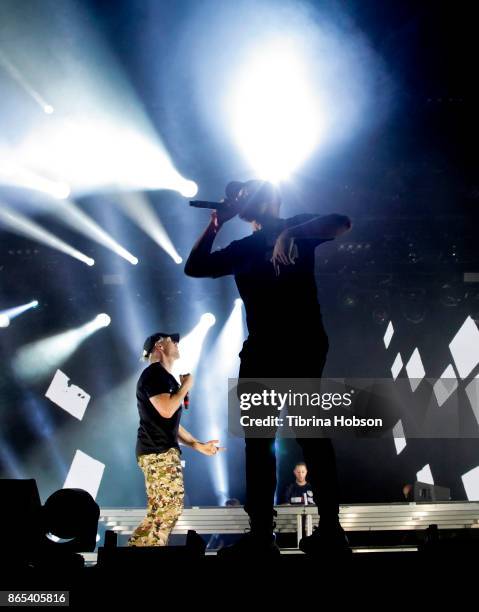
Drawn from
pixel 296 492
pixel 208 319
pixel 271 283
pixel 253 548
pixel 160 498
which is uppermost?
pixel 208 319

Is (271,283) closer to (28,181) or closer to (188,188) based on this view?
(188,188)

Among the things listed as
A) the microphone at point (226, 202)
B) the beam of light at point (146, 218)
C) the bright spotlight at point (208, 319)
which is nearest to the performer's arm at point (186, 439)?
the microphone at point (226, 202)

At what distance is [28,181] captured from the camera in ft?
24.7

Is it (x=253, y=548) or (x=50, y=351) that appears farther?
(x=50, y=351)

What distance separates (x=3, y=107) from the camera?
6.39 metres

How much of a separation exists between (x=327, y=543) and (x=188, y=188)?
654 cm

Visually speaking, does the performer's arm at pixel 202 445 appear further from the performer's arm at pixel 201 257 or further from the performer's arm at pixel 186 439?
the performer's arm at pixel 201 257

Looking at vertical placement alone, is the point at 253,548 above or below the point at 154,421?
below

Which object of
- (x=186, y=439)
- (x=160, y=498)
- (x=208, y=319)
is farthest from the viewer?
(x=208, y=319)

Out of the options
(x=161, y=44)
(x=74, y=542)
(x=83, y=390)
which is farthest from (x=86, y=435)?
(x=74, y=542)

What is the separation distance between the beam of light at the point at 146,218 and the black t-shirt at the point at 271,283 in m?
5.75

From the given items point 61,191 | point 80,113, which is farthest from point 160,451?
point 61,191

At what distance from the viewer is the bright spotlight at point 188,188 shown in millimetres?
7684

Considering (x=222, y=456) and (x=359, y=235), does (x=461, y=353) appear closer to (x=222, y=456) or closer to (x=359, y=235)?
(x=359, y=235)
